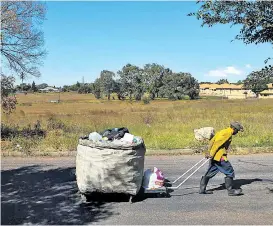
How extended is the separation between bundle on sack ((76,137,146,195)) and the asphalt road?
31cm

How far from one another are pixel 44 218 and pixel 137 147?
6.29 feet

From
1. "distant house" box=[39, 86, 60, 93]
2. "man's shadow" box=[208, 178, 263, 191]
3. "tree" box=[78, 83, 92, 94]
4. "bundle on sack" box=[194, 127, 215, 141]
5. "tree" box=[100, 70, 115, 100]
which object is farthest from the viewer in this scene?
"distant house" box=[39, 86, 60, 93]

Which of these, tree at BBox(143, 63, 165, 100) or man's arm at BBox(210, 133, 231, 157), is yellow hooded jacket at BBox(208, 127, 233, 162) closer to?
man's arm at BBox(210, 133, 231, 157)

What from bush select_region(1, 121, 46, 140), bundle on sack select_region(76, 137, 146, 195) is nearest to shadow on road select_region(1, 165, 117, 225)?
bundle on sack select_region(76, 137, 146, 195)

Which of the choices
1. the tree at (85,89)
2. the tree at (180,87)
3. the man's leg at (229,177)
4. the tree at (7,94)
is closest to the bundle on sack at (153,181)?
the man's leg at (229,177)

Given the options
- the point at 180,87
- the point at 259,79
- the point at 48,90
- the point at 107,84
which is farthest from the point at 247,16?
the point at 48,90

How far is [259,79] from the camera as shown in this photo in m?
5.00

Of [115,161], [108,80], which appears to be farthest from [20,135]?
[108,80]

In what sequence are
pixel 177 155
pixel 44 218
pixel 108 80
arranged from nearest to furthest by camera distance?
pixel 44 218
pixel 177 155
pixel 108 80

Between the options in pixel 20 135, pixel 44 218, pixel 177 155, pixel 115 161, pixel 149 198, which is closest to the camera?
pixel 44 218

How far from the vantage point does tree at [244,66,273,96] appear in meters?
5.00

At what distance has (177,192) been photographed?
760cm

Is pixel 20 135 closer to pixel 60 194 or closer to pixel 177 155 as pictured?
pixel 177 155

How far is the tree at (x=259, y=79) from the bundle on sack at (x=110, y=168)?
2382 mm
